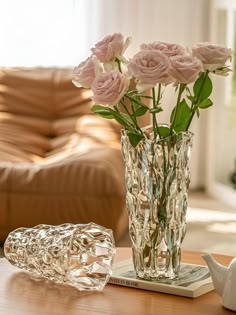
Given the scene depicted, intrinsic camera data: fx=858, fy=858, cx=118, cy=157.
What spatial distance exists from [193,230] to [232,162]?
0.96m

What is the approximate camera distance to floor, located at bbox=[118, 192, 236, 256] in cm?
395

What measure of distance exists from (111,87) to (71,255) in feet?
1.31

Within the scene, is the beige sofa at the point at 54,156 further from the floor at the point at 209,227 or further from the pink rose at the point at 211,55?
the pink rose at the point at 211,55

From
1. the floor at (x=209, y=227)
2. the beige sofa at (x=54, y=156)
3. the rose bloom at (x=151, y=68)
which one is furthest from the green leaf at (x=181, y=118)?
the floor at (x=209, y=227)

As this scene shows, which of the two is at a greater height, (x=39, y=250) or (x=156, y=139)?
(x=156, y=139)

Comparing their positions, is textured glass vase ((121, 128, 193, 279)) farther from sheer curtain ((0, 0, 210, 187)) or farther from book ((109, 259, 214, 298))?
sheer curtain ((0, 0, 210, 187))

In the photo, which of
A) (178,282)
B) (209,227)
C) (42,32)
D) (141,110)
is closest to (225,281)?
(178,282)

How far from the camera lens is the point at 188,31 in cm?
531

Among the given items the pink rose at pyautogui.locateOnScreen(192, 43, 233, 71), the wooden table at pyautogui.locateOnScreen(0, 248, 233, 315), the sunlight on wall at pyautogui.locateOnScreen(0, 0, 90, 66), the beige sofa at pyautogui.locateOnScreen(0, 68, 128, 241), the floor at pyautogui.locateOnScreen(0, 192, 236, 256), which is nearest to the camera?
the wooden table at pyautogui.locateOnScreen(0, 248, 233, 315)

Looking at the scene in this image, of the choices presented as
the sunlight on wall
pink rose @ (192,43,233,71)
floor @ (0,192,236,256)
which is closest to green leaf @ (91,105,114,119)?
pink rose @ (192,43,233,71)

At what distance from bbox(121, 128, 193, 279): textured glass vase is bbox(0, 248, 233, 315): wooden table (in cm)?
9

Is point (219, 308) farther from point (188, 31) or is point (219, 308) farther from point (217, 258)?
point (188, 31)

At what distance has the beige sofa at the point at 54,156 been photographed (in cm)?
361

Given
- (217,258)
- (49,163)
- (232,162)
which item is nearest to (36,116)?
(49,163)
